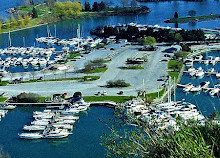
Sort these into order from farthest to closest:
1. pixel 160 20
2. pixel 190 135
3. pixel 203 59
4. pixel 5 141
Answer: pixel 160 20 → pixel 203 59 → pixel 5 141 → pixel 190 135

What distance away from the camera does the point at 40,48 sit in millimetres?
24078

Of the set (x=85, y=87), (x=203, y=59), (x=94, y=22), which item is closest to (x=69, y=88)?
(x=85, y=87)

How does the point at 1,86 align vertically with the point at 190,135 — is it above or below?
below

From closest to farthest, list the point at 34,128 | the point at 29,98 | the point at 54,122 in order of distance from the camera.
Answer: the point at 34,128 → the point at 54,122 → the point at 29,98

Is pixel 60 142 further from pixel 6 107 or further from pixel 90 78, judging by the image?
pixel 90 78

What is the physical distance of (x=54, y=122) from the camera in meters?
13.1

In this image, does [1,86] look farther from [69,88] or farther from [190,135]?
[190,135]

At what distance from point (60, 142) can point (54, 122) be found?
45.5 inches

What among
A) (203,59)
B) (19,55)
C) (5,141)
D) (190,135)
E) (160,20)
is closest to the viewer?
(190,135)

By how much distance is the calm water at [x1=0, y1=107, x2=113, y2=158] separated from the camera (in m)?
11.4

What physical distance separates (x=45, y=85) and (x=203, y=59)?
766cm

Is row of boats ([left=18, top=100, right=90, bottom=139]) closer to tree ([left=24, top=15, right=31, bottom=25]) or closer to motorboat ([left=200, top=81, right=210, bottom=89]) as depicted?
motorboat ([left=200, top=81, right=210, bottom=89])

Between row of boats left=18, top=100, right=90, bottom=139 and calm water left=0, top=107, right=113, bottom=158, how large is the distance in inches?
6.3

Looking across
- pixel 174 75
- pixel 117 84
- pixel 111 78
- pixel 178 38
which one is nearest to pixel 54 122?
pixel 117 84
